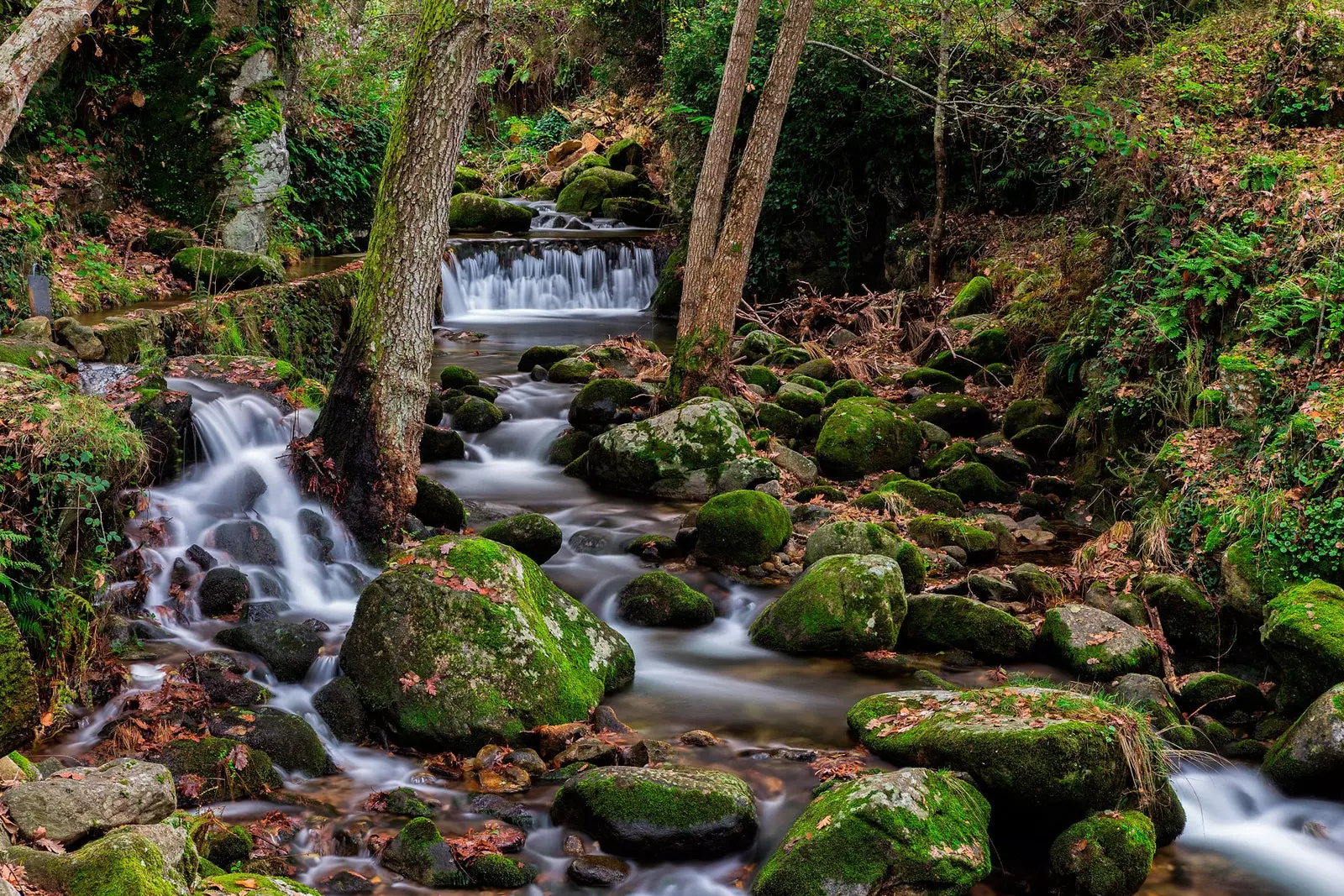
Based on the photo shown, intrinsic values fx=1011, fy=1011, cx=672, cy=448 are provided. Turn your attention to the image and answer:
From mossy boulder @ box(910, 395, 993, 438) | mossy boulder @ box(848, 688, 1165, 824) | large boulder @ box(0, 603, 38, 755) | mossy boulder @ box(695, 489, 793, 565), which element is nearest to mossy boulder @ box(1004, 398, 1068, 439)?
mossy boulder @ box(910, 395, 993, 438)

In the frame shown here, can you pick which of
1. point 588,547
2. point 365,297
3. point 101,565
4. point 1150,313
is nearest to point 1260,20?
point 1150,313

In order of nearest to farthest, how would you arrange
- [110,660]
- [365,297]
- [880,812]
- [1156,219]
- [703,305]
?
[880,812] → [110,660] → [365,297] → [1156,219] → [703,305]

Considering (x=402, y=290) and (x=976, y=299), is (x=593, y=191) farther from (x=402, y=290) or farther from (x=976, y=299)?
(x=402, y=290)

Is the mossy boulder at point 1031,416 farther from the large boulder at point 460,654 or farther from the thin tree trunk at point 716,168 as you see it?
the large boulder at point 460,654

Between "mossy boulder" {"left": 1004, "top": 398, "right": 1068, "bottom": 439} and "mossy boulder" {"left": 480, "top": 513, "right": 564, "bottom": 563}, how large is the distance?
584 centimetres

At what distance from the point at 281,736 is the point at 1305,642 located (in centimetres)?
636

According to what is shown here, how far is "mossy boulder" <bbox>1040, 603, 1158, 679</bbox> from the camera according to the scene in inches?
283

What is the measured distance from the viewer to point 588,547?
31.6 feet

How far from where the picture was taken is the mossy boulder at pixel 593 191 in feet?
79.6

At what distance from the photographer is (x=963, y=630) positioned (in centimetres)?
761

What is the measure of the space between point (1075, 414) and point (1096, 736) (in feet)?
20.7

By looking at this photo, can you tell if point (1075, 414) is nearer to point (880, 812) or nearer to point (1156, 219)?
point (1156, 219)

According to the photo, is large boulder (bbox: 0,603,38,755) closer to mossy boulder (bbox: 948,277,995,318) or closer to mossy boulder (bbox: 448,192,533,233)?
mossy boulder (bbox: 948,277,995,318)

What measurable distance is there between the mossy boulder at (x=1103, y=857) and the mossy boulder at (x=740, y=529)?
4285mm
